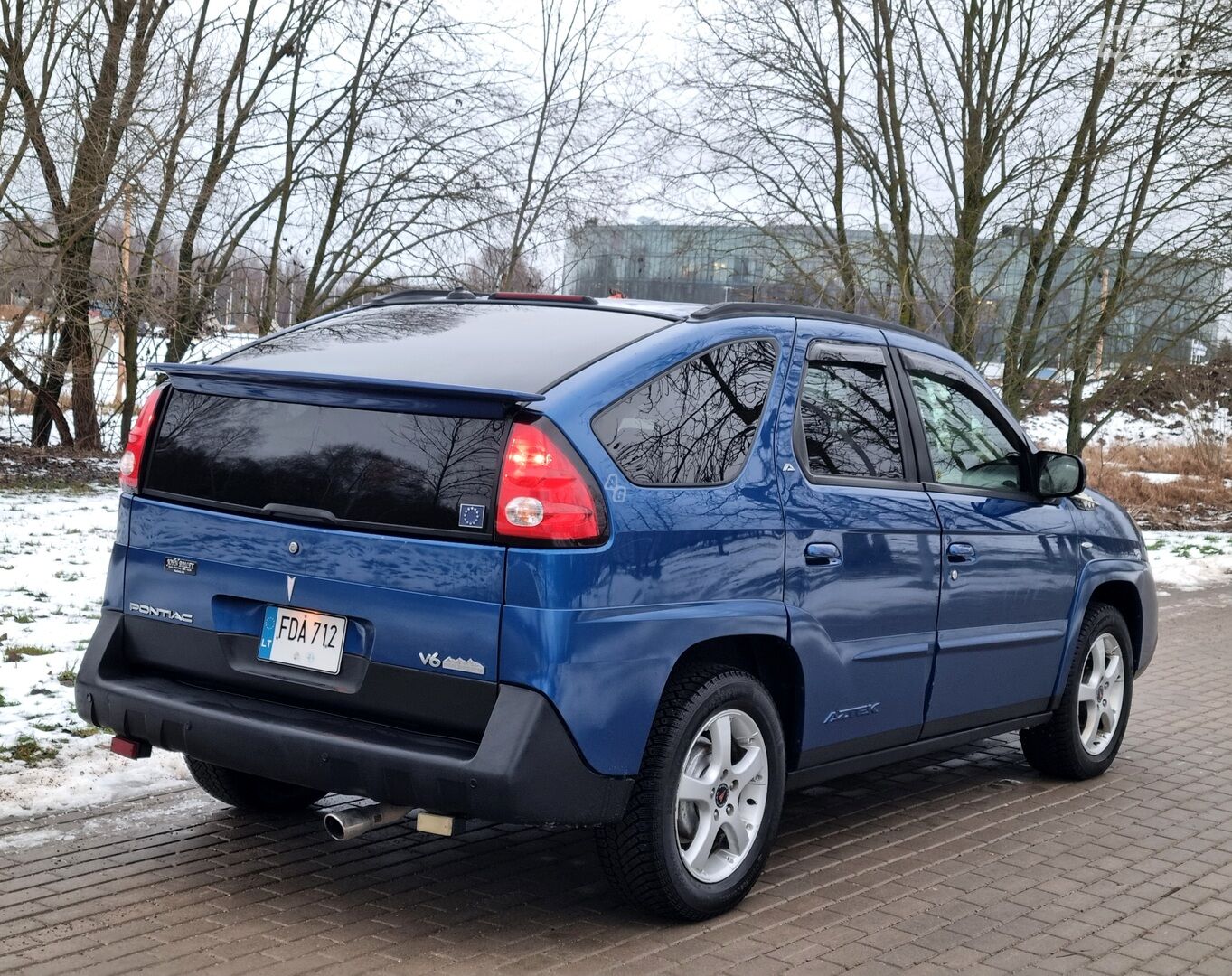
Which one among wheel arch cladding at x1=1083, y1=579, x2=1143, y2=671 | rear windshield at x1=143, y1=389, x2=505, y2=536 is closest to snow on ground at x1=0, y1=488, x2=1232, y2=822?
rear windshield at x1=143, y1=389, x2=505, y2=536

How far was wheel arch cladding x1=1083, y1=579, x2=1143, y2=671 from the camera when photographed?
265 inches

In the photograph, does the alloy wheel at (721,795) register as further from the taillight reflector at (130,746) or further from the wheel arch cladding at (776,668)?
the taillight reflector at (130,746)

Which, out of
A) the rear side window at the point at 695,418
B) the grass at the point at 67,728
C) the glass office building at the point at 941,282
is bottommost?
the grass at the point at 67,728

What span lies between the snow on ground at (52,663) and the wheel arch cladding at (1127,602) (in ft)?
13.6

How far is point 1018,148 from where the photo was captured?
16.3m

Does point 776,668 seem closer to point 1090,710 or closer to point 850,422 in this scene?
point 850,422

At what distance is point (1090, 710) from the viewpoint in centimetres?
664

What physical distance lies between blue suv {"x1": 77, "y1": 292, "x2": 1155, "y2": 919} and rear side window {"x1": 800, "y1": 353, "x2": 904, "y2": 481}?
0.01m

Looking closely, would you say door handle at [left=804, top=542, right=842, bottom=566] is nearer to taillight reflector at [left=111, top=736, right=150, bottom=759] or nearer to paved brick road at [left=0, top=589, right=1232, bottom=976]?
paved brick road at [left=0, top=589, right=1232, bottom=976]

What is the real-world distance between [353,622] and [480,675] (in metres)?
0.44

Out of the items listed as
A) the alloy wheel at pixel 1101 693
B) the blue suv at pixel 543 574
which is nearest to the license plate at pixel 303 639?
the blue suv at pixel 543 574

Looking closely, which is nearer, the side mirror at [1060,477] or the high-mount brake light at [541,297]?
the high-mount brake light at [541,297]

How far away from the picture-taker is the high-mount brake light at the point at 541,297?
496 cm

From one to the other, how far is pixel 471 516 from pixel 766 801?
140 centimetres
